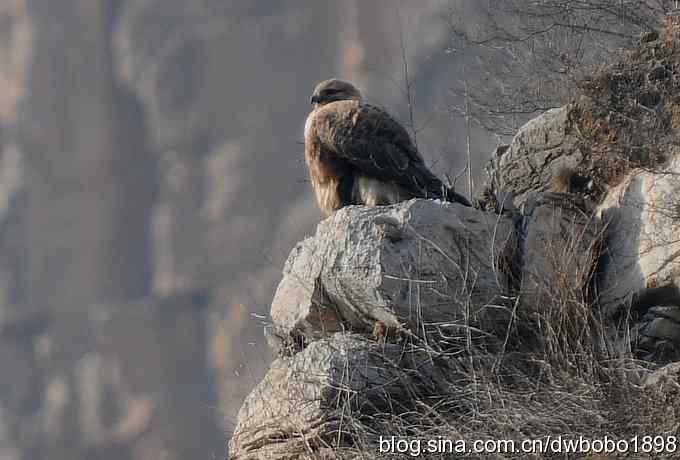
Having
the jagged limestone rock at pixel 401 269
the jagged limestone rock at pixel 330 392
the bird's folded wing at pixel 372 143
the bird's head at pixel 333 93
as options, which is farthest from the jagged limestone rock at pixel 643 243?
the bird's head at pixel 333 93

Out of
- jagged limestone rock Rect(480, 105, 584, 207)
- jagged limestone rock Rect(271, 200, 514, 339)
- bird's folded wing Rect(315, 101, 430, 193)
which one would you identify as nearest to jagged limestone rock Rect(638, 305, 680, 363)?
jagged limestone rock Rect(271, 200, 514, 339)

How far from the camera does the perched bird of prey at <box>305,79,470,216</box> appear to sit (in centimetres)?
702

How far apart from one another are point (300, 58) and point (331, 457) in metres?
26.7

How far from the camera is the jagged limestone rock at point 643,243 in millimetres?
5867

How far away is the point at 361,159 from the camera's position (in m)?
7.06

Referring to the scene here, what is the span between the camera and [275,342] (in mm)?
6621

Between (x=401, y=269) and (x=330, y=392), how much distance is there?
0.78 meters

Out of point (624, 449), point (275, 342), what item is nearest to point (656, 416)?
point (624, 449)

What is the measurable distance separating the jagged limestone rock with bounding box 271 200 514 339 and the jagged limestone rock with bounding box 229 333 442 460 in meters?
0.23

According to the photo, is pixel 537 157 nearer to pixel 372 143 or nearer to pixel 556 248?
pixel 372 143

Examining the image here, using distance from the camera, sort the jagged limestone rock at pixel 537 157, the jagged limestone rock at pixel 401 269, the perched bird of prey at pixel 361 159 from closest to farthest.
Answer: the jagged limestone rock at pixel 401 269 → the jagged limestone rock at pixel 537 157 → the perched bird of prey at pixel 361 159

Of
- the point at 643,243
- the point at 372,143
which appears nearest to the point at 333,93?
the point at 372,143

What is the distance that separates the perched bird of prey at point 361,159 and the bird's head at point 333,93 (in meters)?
0.32

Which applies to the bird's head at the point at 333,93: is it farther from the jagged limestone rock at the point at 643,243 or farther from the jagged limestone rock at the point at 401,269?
the jagged limestone rock at the point at 643,243
